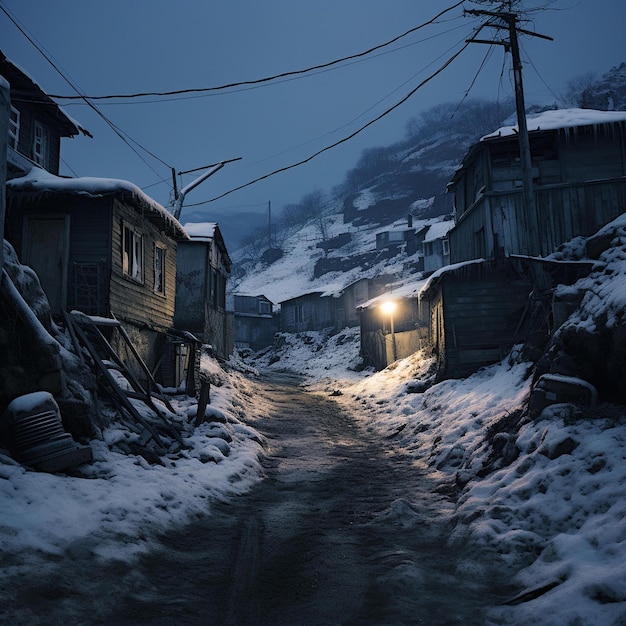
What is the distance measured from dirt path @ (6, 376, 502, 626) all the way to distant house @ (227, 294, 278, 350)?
46809 millimetres

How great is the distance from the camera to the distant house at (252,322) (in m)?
55.6

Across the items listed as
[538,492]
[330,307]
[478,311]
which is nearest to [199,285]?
[478,311]

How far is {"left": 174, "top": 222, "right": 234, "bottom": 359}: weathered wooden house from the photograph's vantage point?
80.7 feet

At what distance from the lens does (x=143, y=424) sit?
377 inches

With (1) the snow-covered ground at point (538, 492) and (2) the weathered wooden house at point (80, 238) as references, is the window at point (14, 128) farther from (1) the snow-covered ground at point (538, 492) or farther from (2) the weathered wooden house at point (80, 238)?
(1) the snow-covered ground at point (538, 492)

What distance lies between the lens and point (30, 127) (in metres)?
19.9

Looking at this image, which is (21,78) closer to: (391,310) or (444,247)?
(391,310)

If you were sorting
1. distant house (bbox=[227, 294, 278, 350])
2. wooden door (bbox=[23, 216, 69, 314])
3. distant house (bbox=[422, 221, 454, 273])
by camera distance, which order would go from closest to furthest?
1. wooden door (bbox=[23, 216, 69, 314])
2. distant house (bbox=[422, 221, 454, 273])
3. distant house (bbox=[227, 294, 278, 350])

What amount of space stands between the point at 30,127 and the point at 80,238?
9488 millimetres

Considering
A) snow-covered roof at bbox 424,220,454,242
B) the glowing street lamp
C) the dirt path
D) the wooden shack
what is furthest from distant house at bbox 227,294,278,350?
the dirt path

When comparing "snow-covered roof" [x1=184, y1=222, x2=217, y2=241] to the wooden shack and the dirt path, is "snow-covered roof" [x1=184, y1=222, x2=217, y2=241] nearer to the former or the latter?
the wooden shack

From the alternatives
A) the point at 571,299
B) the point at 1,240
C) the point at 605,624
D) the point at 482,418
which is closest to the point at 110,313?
the point at 1,240

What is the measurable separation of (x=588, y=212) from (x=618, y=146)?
3.31m

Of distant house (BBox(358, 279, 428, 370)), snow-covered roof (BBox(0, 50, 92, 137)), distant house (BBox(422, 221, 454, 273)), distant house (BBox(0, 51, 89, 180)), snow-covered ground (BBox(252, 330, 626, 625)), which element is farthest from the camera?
distant house (BBox(422, 221, 454, 273))
